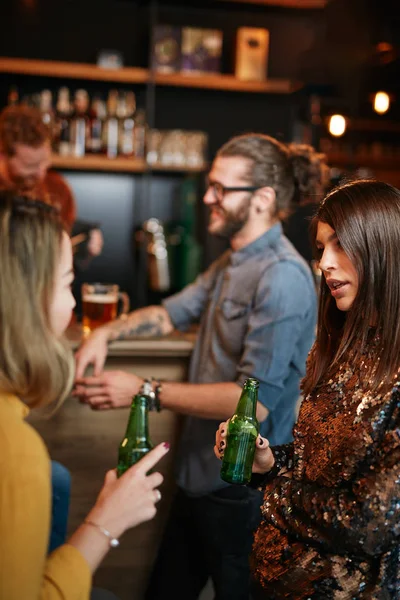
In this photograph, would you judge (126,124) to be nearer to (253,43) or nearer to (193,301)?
Answer: (253,43)

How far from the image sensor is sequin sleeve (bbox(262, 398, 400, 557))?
3.96ft

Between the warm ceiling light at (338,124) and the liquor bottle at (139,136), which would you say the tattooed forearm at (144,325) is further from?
the liquor bottle at (139,136)

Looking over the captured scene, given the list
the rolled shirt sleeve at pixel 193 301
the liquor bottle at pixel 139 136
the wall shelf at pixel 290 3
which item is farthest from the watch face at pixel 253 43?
the rolled shirt sleeve at pixel 193 301

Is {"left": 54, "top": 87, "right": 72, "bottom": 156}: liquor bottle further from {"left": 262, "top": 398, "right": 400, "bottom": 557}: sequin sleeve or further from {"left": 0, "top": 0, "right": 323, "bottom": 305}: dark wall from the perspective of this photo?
{"left": 262, "top": 398, "right": 400, "bottom": 557}: sequin sleeve

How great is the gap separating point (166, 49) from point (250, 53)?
51 centimetres

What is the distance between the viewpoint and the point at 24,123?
346cm

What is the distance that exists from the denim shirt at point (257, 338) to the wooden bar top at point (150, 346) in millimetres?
112

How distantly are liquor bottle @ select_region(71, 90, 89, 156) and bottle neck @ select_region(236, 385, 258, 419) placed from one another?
3.28m

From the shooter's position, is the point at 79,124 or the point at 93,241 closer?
the point at 93,241

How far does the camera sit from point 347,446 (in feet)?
4.24

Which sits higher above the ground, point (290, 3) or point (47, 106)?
point (290, 3)

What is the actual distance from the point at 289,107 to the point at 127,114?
3.57ft

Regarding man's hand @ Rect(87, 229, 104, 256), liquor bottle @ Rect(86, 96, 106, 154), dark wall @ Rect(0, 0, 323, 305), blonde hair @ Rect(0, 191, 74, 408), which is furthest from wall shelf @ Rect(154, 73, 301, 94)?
blonde hair @ Rect(0, 191, 74, 408)

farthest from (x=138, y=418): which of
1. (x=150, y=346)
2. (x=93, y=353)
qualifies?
(x=150, y=346)
